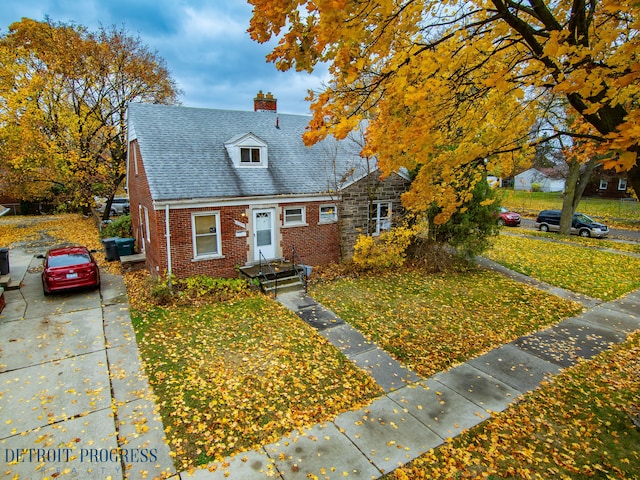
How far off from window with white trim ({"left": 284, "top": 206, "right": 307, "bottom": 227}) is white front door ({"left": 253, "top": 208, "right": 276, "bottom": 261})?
646 mm

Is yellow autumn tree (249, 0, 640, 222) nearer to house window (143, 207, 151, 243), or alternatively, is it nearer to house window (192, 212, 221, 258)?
house window (192, 212, 221, 258)

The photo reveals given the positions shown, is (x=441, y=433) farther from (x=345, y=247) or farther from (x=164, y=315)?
(x=345, y=247)

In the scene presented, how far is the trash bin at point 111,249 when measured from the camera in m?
17.7

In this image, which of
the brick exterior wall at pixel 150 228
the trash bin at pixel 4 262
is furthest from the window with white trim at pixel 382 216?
the trash bin at pixel 4 262

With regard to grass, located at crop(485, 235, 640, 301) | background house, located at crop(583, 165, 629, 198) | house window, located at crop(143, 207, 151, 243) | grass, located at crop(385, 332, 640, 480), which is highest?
background house, located at crop(583, 165, 629, 198)

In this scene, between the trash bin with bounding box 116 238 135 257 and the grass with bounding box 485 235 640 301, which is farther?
the trash bin with bounding box 116 238 135 257

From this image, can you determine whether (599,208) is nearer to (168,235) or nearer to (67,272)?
(168,235)

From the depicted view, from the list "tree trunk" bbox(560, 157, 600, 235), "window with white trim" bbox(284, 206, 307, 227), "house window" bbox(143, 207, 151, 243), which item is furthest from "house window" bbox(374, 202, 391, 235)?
"tree trunk" bbox(560, 157, 600, 235)

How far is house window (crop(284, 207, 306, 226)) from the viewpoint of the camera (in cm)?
1551

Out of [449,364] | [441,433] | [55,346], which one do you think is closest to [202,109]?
[55,346]

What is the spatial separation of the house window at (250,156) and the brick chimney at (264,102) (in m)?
5.51

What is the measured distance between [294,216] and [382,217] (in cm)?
484

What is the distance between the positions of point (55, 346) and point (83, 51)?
895 inches

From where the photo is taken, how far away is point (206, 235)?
544 inches
